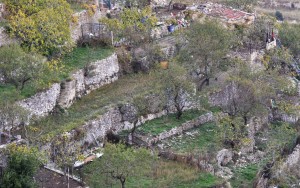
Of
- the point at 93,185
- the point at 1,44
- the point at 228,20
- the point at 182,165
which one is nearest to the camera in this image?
the point at 93,185

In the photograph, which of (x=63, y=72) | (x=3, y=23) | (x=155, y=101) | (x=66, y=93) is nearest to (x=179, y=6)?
(x=155, y=101)

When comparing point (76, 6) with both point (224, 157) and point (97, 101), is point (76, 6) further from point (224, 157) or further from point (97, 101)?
point (224, 157)

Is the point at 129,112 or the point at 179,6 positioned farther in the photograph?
the point at 179,6

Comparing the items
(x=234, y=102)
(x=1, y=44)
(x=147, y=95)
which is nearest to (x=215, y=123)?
(x=234, y=102)

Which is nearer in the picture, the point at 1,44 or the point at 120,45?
the point at 1,44

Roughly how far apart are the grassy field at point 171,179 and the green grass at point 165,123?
2.96 metres

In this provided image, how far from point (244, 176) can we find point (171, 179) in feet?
13.5

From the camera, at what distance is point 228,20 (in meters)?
46.3

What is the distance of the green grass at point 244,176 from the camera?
31.8 m

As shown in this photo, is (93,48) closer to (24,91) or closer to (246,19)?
(24,91)

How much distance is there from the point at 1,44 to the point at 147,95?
8141 mm

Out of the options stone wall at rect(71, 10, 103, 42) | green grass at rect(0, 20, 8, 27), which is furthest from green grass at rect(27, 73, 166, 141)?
green grass at rect(0, 20, 8, 27)

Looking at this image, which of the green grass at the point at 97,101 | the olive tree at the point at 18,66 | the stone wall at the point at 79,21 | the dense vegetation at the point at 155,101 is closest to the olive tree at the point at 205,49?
the dense vegetation at the point at 155,101

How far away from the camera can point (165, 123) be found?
116ft
